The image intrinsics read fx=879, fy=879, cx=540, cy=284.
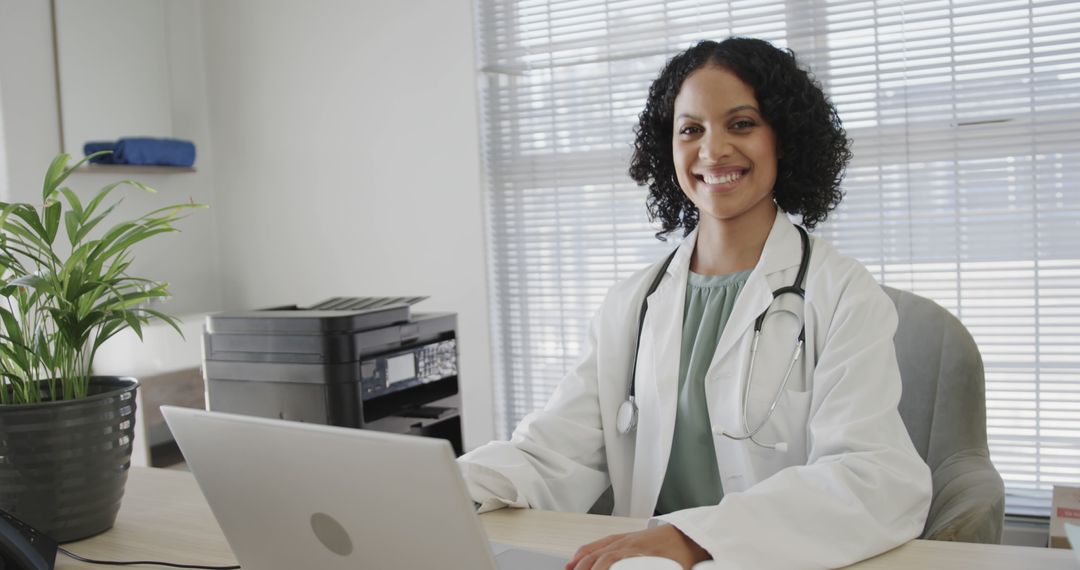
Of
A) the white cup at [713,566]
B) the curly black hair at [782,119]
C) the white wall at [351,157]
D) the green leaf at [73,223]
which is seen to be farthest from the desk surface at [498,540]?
the white wall at [351,157]

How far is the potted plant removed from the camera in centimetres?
122

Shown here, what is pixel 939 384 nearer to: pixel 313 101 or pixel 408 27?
pixel 408 27

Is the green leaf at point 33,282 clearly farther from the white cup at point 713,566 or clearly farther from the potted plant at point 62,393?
the white cup at point 713,566

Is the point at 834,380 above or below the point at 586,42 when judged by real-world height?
below

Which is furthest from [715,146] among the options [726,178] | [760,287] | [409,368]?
[409,368]

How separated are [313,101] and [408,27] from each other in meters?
0.54

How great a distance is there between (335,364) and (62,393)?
0.89 metres

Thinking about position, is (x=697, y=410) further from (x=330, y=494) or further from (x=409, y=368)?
(x=409, y=368)

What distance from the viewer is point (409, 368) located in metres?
2.41

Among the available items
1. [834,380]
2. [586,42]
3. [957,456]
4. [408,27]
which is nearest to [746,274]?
[834,380]

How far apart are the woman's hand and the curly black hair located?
2.76 ft

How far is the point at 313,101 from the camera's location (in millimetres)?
3555

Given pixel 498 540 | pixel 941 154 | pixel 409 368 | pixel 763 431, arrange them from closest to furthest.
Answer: pixel 498 540
pixel 763 431
pixel 409 368
pixel 941 154

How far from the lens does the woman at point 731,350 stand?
4.20 ft
